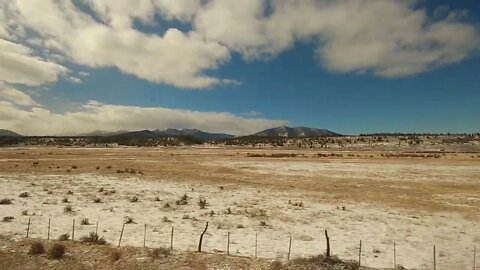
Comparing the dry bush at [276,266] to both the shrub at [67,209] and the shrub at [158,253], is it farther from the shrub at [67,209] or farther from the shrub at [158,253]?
the shrub at [67,209]

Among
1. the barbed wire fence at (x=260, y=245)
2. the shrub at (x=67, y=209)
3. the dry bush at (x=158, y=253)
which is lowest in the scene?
the barbed wire fence at (x=260, y=245)

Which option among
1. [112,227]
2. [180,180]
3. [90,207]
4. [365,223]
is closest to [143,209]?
[90,207]

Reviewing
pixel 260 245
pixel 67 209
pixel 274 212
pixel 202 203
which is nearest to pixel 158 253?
pixel 260 245

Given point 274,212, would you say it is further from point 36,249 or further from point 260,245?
point 36,249

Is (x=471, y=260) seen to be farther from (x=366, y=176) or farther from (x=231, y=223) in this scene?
(x=366, y=176)

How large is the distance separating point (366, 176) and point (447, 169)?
17.9 m

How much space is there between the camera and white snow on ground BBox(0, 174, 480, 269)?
1989 centimetres

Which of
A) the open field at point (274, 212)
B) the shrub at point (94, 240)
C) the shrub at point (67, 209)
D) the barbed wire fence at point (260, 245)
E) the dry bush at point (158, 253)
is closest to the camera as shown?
the dry bush at point (158, 253)

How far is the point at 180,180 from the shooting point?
1879 inches

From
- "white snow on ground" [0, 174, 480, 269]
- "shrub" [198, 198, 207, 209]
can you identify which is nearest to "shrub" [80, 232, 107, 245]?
"white snow on ground" [0, 174, 480, 269]

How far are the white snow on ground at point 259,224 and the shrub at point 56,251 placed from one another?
3.26m

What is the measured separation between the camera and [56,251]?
56.4 feet

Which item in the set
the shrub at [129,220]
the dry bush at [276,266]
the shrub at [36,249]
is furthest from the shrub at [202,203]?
the dry bush at [276,266]

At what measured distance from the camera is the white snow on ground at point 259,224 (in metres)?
19.9
